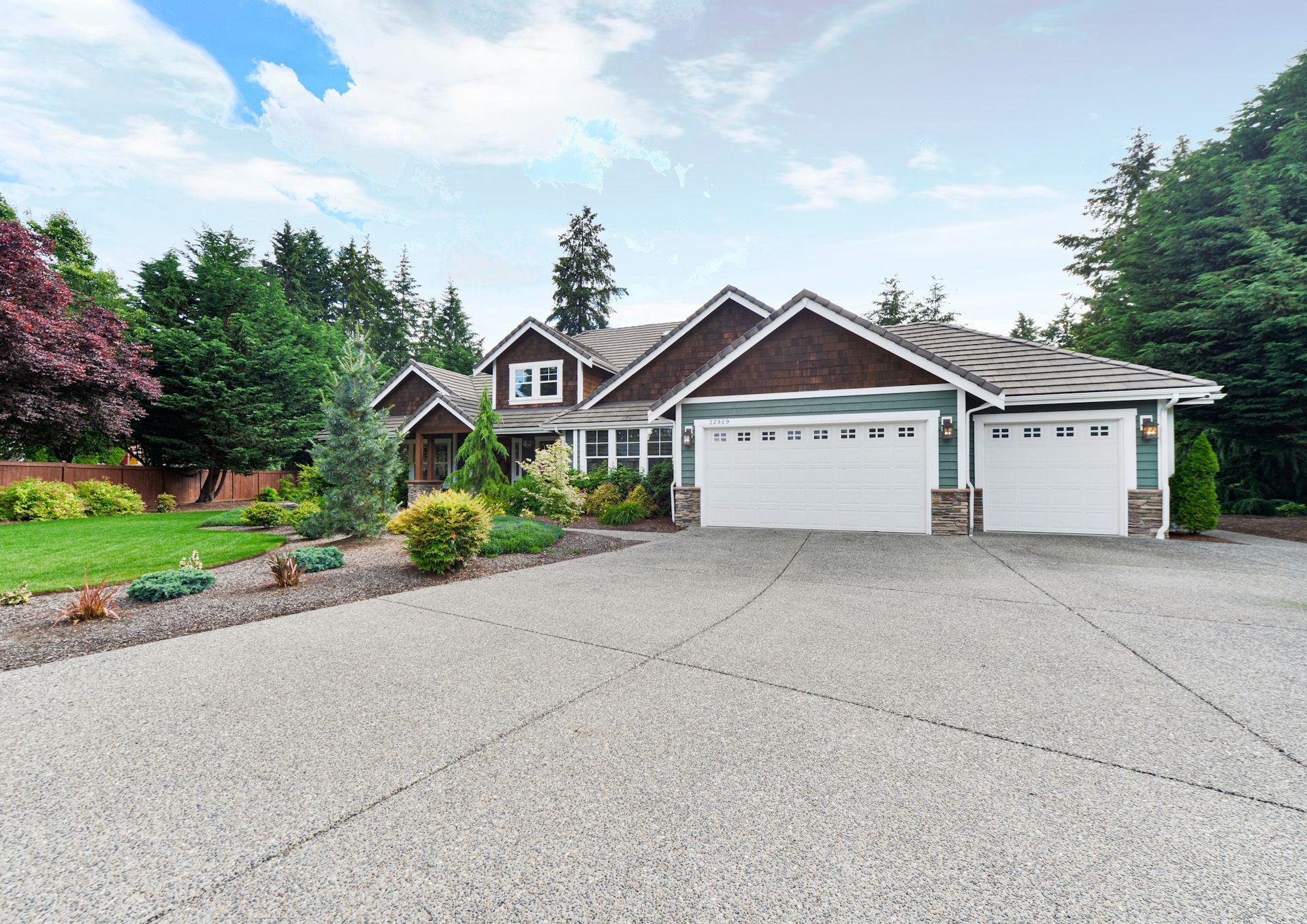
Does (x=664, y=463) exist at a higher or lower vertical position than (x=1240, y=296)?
lower

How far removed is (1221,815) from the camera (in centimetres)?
219

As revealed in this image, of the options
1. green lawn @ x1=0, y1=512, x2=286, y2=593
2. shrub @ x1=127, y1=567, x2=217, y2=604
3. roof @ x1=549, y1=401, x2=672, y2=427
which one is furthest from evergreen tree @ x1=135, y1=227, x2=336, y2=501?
shrub @ x1=127, y1=567, x2=217, y2=604

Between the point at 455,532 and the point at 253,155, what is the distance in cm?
1352

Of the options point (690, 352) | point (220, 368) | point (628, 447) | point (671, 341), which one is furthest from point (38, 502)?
point (690, 352)

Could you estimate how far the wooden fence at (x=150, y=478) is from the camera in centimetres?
1550

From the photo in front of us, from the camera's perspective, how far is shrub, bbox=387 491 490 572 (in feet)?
23.5

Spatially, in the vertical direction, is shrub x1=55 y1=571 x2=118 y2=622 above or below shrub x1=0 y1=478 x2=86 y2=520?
below

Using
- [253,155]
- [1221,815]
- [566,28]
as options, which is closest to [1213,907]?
[1221,815]

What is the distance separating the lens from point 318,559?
7387 mm

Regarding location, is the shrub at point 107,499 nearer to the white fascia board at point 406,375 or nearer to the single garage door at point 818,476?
the white fascia board at point 406,375

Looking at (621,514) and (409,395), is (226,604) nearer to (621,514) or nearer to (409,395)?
(621,514)

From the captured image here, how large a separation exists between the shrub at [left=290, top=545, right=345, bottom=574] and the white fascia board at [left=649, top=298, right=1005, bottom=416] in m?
6.97

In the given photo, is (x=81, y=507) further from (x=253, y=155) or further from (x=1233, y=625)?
(x=1233, y=625)

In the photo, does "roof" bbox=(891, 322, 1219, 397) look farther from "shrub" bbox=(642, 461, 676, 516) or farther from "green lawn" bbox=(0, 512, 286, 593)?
"green lawn" bbox=(0, 512, 286, 593)
